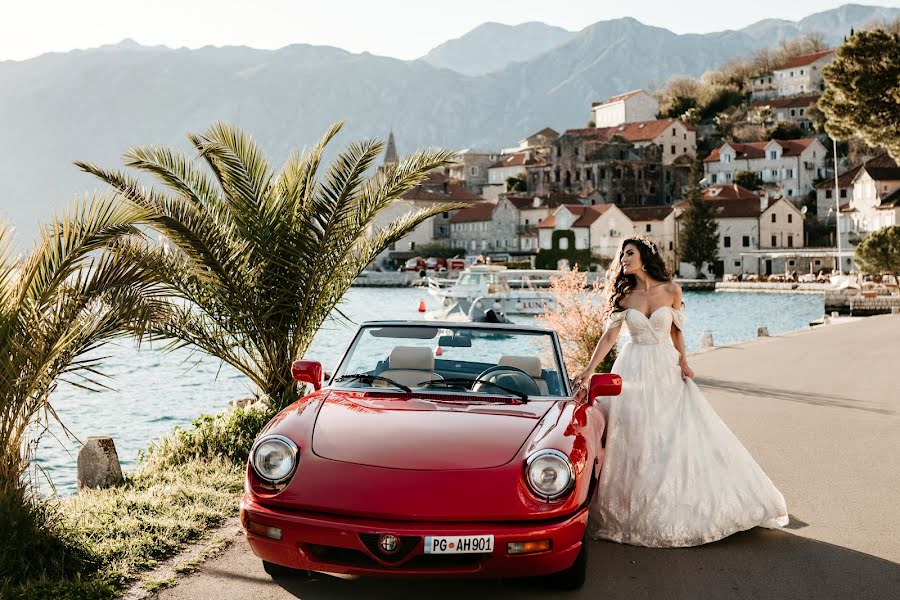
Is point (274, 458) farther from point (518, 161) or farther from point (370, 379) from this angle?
point (518, 161)

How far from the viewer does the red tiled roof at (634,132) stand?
137m

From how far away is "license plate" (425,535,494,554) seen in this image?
4.73 m

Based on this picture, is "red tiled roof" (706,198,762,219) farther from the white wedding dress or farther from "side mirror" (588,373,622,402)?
"side mirror" (588,373,622,402)

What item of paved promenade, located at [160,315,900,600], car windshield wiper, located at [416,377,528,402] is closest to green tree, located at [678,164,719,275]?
paved promenade, located at [160,315,900,600]

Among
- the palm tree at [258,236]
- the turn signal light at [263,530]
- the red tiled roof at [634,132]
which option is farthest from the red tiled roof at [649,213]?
the turn signal light at [263,530]

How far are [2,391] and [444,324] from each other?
3036mm

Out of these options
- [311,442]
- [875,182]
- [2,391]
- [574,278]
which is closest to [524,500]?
[311,442]

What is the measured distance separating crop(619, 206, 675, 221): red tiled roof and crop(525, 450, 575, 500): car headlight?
111m

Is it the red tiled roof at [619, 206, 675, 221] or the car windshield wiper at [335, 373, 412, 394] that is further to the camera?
the red tiled roof at [619, 206, 675, 221]

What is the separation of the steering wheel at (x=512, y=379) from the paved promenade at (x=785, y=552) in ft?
3.78

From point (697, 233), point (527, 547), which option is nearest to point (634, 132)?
point (697, 233)

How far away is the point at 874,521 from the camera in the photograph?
7160mm

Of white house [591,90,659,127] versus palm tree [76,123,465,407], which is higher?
white house [591,90,659,127]

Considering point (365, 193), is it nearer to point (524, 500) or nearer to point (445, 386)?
point (445, 386)
